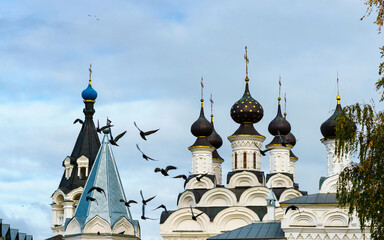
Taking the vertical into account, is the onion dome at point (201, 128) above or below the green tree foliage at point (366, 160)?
above

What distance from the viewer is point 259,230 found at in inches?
1048

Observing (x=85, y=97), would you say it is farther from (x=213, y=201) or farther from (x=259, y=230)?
(x=259, y=230)

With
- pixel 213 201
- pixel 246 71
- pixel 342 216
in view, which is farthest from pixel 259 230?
pixel 246 71

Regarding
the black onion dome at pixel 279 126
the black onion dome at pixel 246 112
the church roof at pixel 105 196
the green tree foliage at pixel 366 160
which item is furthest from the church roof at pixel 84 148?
the green tree foliage at pixel 366 160

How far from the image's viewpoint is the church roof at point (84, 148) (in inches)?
1320

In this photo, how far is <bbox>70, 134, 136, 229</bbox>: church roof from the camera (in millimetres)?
26500

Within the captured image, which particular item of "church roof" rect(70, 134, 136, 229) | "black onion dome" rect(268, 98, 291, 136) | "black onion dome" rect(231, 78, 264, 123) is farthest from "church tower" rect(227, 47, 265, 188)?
"church roof" rect(70, 134, 136, 229)

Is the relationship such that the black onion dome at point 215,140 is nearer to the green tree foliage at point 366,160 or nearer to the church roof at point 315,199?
the church roof at point 315,199

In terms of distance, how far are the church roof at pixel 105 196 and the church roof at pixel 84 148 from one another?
6016 mm

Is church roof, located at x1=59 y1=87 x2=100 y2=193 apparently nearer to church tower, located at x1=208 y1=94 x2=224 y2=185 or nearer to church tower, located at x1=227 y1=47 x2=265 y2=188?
church tower, located at x1=227 y1=47 x2=265 y2=188

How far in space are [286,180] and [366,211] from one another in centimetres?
2190

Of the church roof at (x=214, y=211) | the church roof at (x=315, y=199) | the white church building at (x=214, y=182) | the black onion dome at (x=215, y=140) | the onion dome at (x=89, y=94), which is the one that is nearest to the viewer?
the church roof at (x=315, y=199)

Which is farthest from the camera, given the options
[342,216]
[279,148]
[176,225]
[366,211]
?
[279,148]

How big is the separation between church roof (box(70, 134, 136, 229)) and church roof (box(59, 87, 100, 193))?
19.7 feet
